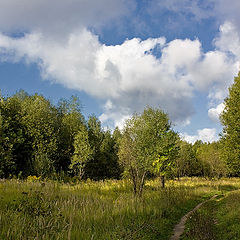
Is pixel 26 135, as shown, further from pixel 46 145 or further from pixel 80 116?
pixel 80 116

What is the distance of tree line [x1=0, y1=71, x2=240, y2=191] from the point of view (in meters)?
18.8

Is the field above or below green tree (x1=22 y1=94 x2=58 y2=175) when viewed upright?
below

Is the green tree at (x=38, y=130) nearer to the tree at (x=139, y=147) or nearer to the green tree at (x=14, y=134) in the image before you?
the green tree at (x=14, y=134)

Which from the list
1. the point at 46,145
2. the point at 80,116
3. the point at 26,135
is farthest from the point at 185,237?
the point at 80,116

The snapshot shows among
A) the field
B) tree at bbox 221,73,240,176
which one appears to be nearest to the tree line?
tree at bbox 221,73,240,176

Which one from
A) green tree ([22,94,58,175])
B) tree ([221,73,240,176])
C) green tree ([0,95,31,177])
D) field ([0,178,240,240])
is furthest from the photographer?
green tree ([22,94,58,175])

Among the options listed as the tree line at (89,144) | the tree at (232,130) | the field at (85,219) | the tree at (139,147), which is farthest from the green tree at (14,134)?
the tree at (232,130)

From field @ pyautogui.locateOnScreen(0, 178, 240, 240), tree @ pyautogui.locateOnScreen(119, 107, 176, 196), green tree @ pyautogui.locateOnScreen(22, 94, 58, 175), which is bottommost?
field @ pyautogui.locateOnScreen(0, 178, 240, 240)

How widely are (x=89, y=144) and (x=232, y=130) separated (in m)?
21.2

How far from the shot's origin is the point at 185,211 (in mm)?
16625

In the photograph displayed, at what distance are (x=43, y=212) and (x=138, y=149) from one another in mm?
11900

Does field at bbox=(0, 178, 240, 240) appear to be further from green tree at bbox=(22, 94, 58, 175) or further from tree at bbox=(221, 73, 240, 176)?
green tree at bbox=(22, 94, 58, 175)

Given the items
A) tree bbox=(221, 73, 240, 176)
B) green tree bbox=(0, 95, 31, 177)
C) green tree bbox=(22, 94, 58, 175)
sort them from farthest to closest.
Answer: green tree bbox=(22, 94, 58, 175), green tree bbox=(0, 95, 31, 177), tree bbox=(221, 73, 240, 176)

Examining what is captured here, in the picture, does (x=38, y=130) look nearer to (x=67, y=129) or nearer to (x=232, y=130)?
(x=67, y=129)
